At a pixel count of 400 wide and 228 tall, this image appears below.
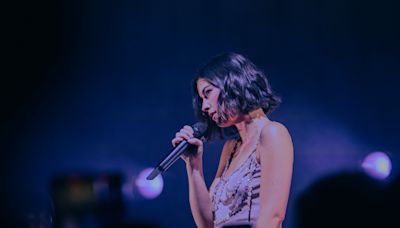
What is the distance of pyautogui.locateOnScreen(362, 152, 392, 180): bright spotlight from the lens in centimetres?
201

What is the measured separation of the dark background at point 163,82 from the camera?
6.74 ft

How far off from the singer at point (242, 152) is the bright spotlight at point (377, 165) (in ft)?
1.74

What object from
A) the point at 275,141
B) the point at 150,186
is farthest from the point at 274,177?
the point at 150,186

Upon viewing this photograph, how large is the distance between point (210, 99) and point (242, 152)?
0.22m

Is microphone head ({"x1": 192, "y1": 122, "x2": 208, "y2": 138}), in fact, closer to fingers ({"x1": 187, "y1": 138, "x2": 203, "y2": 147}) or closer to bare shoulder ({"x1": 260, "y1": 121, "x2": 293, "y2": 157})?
fingers ({"x1": 187, "y1": 138, "x2": 203, "y2": 147})

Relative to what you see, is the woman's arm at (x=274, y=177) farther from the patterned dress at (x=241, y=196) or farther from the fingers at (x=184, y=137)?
the fingers at (x=184, y=137)

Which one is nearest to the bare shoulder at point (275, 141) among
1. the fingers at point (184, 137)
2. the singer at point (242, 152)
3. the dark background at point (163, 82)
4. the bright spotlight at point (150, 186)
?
the singer at point (242, 152)

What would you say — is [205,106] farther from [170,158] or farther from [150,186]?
[150,186]

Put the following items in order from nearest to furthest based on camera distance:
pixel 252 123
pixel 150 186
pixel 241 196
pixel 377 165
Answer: pixel 241 196, pixel 252 123, pixel 377 165, pixel 150 186

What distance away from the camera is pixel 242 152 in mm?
1774

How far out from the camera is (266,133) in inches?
62.6

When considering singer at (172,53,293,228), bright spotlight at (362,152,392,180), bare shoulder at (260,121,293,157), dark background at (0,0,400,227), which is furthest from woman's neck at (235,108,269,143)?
bright spotlight at (362,152,392,180)

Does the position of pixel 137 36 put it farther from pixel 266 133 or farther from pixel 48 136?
pixel 266 133

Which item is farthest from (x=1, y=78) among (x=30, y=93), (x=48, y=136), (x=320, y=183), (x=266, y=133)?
(x=320, y=183)
